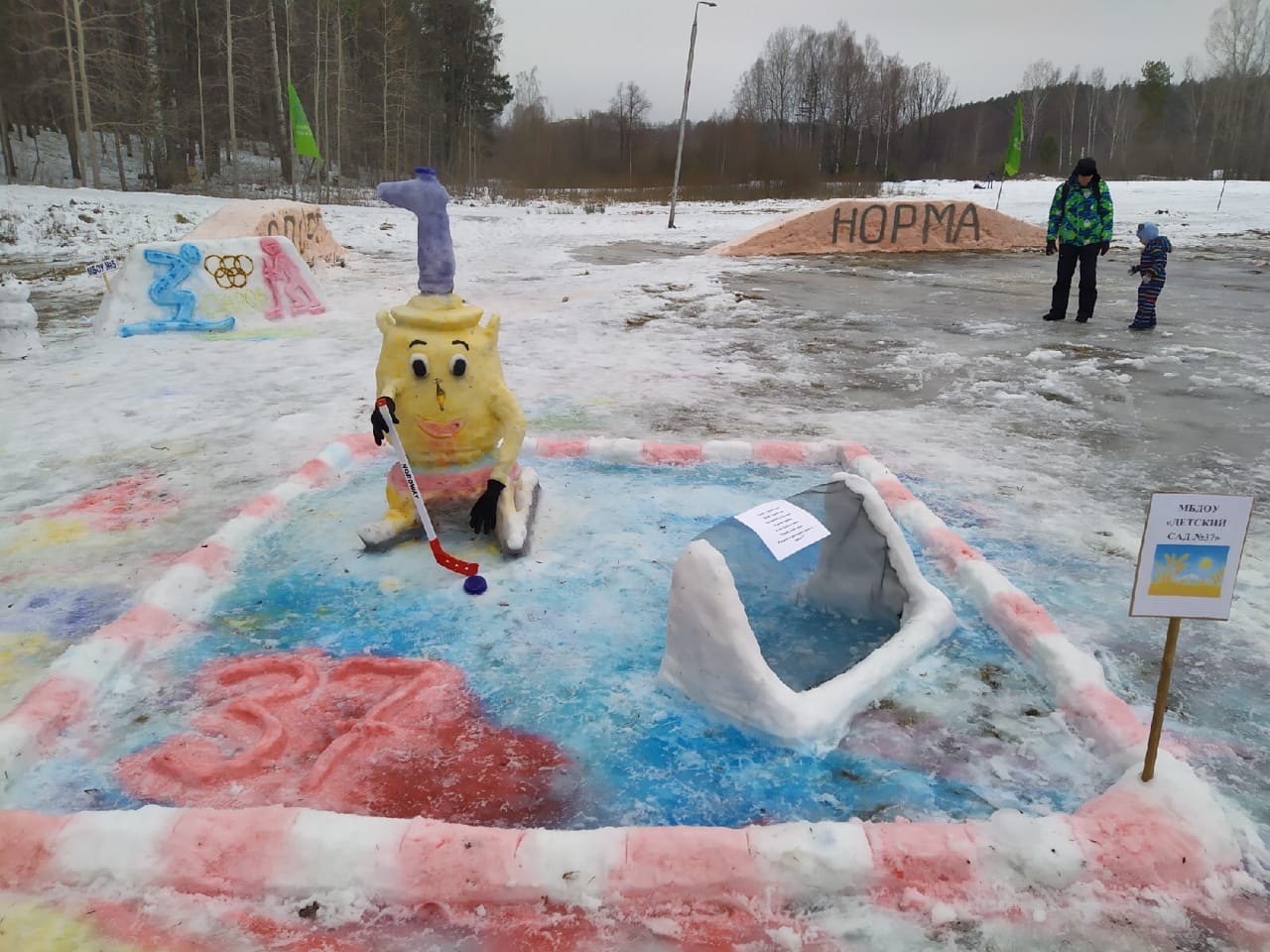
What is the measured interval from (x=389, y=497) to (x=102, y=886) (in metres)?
2.03

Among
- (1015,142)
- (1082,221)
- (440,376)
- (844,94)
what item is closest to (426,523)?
(440,376)

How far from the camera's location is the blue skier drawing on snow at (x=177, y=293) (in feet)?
29.7

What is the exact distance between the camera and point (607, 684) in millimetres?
2789

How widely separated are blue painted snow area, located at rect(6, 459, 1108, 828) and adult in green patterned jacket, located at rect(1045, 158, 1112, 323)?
687 centimetres

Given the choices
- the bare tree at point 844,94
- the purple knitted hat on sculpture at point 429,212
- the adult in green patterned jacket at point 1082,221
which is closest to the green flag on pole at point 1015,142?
the adult in green patterned jacket at point 1082,221

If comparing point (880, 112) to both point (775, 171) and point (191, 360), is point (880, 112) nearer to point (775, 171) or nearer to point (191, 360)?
point (775, 171)

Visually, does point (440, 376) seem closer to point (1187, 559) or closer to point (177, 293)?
point (1187, 559)

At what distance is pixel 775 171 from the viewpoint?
122ft

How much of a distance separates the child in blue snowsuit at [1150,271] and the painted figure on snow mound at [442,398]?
7936mm

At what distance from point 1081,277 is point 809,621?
825 cm

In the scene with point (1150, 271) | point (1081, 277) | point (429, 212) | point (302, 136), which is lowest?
point (1081, 277)

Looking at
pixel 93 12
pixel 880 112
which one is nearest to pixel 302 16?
pixel 93 12

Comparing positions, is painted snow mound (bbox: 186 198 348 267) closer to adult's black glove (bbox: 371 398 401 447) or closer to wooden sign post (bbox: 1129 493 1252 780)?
adult's black glove (bbox: 371 398 401 447)

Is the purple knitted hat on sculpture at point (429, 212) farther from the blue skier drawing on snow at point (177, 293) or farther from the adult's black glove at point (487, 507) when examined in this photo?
the blue skier drawing on snow at point (177, 293)
